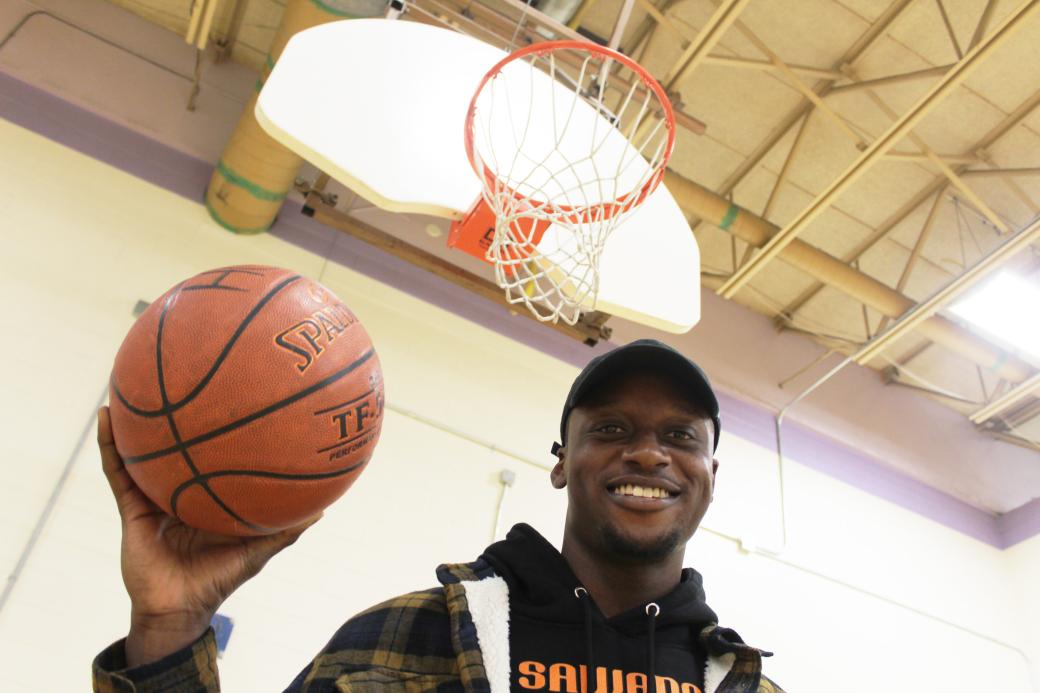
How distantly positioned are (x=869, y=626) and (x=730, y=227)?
292 cm

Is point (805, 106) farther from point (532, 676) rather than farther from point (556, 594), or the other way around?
point (532, 676)

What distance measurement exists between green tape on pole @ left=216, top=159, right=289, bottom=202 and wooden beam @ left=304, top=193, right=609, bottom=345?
197 mm

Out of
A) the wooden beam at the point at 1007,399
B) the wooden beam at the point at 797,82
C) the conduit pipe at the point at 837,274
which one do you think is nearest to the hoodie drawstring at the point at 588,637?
the conduit pipe at the point at 837,274

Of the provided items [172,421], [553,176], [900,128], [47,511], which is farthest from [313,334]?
[900,128]

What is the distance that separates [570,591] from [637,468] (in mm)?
237

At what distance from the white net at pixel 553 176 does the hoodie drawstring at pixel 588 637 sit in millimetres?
1601

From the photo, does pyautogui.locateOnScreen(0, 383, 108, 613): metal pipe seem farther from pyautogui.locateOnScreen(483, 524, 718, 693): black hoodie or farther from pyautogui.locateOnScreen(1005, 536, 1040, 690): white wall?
pyautogui.locateOnScreen(1005, 536, 1040, 690): white wall

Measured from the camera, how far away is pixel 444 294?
590 centimetres

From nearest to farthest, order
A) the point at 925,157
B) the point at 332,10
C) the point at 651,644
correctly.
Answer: the point at 651,644, the point at 332,10, the point at 925,157

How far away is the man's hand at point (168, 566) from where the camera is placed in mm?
1267

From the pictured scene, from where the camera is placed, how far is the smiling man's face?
4.91ft

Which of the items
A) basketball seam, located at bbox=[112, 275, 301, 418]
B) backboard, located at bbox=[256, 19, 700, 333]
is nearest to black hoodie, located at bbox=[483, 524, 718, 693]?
basketball seam, located at bbox=[112, 275, 301, 418]

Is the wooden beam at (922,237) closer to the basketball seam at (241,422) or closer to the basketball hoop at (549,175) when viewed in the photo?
Answer: the basketball hoop at (549,175)

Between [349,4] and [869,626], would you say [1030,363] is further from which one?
[349,4]
